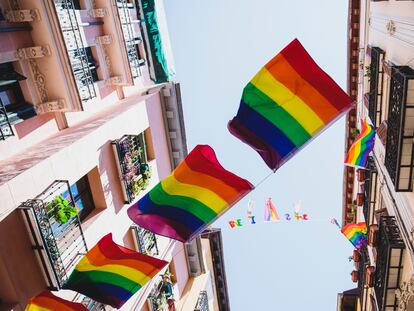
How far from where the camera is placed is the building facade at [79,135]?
29.2 ft

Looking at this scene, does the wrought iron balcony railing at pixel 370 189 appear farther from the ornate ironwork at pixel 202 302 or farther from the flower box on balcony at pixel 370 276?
the ornate ironwork at pixel 202 302

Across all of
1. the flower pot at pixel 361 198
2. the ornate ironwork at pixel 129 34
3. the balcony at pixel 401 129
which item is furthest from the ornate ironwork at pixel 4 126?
the flower pot at pixel 361 198

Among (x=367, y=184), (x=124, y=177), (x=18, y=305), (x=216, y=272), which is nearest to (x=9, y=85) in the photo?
(x=124, y=177)

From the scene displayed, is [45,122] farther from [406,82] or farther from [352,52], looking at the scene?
[352,52]

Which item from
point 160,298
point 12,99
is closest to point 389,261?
point 160,298

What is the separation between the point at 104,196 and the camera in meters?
12.6

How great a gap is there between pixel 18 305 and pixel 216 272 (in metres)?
17.9

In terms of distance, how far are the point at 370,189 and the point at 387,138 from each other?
5916 millimetres

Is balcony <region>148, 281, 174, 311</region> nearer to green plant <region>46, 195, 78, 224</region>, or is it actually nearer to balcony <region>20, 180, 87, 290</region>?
balcony <region>20, 180, 87, 290</region>

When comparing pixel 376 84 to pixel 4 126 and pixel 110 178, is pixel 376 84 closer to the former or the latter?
pixel 110 178

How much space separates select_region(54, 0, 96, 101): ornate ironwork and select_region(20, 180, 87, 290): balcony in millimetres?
4124

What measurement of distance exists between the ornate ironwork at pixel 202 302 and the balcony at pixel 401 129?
→ 40.7ft

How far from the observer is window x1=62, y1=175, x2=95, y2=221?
39.1 ft

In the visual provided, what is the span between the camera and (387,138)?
11.6m
